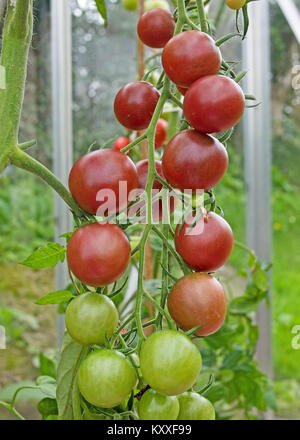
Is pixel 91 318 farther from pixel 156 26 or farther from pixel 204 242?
pixel 156 26

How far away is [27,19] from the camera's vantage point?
0.36 m

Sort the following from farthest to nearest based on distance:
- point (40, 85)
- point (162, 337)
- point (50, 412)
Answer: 1. point (40, 85)
2. point (50, 412)
3. point (162, 337)

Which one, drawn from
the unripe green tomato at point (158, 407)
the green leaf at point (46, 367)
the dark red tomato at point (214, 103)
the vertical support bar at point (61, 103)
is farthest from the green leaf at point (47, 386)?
the vertical support bar at point (61, 103)

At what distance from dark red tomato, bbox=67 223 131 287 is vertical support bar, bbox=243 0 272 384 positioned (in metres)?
1.29

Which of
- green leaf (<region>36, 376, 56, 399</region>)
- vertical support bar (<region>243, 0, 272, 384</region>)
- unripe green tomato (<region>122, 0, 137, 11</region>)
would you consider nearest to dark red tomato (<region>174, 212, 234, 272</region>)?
green leaf (<region>36, 376, 56, 399</region>)

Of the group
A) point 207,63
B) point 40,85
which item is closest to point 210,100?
point 207,63

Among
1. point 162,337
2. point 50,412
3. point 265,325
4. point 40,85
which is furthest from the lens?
point 265,325

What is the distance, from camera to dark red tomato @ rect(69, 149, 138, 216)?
328 mm

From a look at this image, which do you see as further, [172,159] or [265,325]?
[265,325]

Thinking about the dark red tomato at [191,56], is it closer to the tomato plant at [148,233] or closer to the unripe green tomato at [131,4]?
the tomato plant at [148,233]

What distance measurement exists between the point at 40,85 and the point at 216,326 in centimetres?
122

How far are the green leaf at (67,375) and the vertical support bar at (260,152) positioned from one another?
1223 millimetres

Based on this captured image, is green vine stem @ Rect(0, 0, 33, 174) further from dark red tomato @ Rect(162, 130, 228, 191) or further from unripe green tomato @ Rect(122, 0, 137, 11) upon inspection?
unripe green tomato @ Rect(122, 0, 137, 11)

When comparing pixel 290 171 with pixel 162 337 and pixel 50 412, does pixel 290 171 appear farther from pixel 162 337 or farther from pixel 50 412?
pixel 162 337
